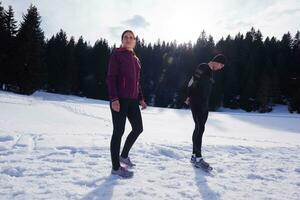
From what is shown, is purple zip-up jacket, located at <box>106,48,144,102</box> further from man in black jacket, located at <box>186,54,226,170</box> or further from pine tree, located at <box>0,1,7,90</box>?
pine tree, located at <box>0,1,7,90</box>

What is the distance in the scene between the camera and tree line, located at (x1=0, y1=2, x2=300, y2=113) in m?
46.8

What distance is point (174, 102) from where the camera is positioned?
7125 centimetres

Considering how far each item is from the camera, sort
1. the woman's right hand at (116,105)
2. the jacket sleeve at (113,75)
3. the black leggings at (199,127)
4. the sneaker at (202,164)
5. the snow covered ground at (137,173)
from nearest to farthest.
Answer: the snow covered ground at (137,173) → the woman's right hand at (116,105) → the jacket sleeve at (113,75) → the sneaker at (202,164) → the black leggings at (199,127)

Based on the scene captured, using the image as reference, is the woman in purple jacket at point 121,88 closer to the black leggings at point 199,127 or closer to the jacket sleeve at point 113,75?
the jacket sleeve at point 113,75

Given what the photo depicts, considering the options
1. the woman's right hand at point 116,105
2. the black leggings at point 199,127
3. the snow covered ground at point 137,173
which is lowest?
the snow covered ground at point 137,173

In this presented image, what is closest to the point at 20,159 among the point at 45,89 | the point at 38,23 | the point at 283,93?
the point at 38,23

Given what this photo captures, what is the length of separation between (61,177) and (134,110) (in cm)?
145

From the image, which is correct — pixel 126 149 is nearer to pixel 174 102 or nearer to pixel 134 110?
pixel 134 110

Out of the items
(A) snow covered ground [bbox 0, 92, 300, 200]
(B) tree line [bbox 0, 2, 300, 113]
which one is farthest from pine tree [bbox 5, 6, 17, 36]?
(A) snow covered ground [bbox 0, 92, 300, 200]

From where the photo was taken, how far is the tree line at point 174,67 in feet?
153

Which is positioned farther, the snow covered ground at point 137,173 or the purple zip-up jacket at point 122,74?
the purple zip-up jacket at point 122,74

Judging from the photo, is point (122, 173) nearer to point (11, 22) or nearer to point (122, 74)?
point (122, 74)

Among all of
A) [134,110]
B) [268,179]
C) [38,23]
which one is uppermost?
[38,23]

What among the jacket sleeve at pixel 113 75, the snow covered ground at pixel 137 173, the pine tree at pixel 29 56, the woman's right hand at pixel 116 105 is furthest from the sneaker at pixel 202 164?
the pine tree at pixel 29 56
